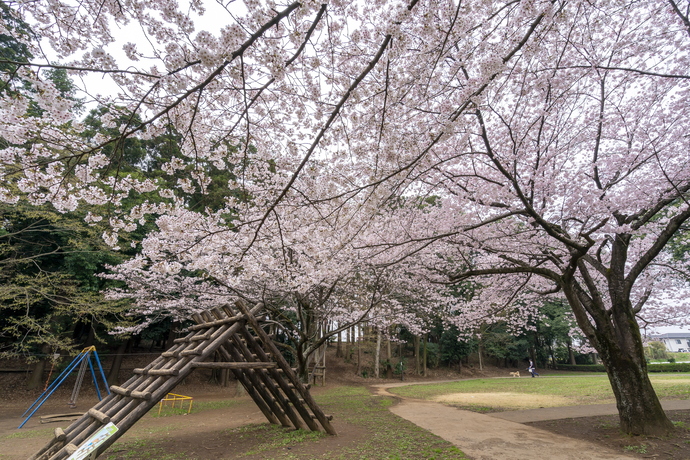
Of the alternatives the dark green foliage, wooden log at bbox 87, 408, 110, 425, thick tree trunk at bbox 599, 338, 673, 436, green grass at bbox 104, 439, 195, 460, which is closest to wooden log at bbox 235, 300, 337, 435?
green grass at bbox 104, 439, 195, 460

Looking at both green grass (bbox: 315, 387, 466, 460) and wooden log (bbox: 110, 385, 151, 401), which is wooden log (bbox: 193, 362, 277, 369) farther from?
green grass (bbox: 315, 387, 466, 460)

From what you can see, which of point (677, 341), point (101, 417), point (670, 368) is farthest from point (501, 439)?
point (677, 341)

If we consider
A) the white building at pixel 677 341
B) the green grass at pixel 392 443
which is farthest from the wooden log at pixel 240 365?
the white building at pixel 677 341

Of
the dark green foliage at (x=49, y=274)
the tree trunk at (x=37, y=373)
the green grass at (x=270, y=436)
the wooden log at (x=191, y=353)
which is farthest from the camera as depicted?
the tree trunk at (x=37, y=373)

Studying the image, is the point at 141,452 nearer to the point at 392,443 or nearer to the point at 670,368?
the point at 392,443

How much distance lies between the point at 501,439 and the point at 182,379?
508 centimetres

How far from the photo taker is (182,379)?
A: 4184 mm

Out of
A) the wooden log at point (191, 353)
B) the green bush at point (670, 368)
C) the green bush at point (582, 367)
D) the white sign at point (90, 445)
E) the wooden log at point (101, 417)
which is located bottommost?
the green bush at point (582, 367)

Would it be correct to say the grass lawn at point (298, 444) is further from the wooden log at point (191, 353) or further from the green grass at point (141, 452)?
the wooden log at point (191, 353)

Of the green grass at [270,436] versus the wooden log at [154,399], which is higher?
the wooden log at [154,399]

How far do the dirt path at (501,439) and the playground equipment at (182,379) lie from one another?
225cm

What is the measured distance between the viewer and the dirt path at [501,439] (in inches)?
182

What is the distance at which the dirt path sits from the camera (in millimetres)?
4621

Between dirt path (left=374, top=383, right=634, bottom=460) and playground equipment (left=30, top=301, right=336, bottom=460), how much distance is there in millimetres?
2253
